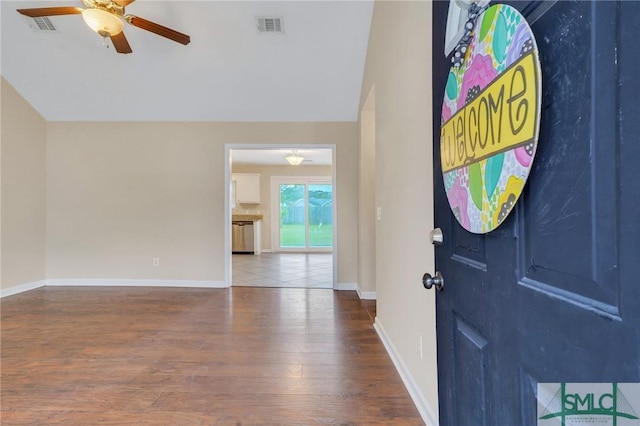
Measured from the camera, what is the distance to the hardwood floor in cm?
172

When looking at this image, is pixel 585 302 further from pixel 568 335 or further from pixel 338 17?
pixel 338 17

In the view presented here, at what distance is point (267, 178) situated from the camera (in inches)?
352

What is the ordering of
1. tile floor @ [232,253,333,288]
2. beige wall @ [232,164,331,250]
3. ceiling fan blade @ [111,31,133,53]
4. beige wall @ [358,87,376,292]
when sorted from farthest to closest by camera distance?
beige wall @ [232,164,331,250] → tile floor @ [232,253,333,288] → beige wall @ [358,87,376,292] → ceiling fan blade @ [111,31,133,53]

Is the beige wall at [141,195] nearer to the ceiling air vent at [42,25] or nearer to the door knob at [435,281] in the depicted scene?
the ceiling air vent at [42,25]

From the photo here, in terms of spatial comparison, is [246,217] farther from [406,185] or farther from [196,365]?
[406,185]

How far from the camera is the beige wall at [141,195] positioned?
463cm

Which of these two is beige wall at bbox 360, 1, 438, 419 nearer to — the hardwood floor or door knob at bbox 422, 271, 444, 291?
the hardwood floor

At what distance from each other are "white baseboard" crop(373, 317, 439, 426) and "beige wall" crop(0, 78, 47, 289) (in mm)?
4969

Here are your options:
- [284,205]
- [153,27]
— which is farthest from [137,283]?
Answer: [284,205]

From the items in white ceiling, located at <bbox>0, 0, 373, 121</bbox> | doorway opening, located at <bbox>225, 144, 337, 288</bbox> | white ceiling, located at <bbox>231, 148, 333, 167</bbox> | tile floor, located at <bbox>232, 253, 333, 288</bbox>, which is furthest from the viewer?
A: doorway opening, located at <bbox>225, 144, 337, 288</bbox>

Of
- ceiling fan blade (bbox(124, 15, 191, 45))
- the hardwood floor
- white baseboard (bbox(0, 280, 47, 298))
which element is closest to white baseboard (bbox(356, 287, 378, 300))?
the hardwood floor

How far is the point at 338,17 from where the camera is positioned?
3.24 m

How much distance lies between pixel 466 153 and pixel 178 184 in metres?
4.60

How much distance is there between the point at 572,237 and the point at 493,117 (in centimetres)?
31
